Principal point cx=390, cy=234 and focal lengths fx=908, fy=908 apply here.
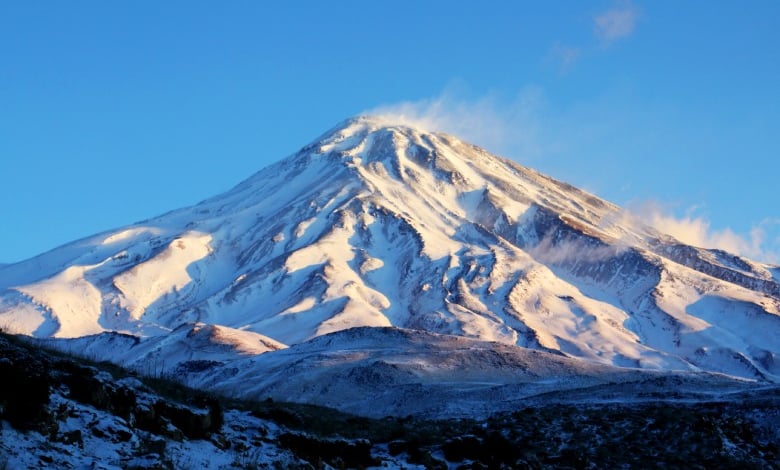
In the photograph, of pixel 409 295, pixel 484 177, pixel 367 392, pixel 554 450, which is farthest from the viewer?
pixel 484 177

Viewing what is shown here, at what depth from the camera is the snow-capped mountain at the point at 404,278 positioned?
11294cm

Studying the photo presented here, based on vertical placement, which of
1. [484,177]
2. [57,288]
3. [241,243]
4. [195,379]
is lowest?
[195,379]

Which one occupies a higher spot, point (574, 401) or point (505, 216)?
point (505, 216)

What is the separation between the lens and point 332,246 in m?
143

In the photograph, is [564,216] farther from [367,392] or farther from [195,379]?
[367,392]

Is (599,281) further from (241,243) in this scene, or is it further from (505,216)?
(241,243)

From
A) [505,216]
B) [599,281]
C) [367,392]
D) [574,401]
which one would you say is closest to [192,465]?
[574,401]

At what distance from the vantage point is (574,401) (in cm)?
2727

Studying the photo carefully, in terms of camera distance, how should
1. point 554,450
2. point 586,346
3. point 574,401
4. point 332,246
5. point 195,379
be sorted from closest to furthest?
point 554,450 → point 574,401 → point 195,379 → point 586,346 → point 332,246

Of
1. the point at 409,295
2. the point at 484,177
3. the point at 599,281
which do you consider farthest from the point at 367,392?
the point at 484,177

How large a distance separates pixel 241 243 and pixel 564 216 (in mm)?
57496

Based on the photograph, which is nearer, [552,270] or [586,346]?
[586,346]

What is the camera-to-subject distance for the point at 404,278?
136 m

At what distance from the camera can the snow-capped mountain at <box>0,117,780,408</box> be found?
4446 inches
